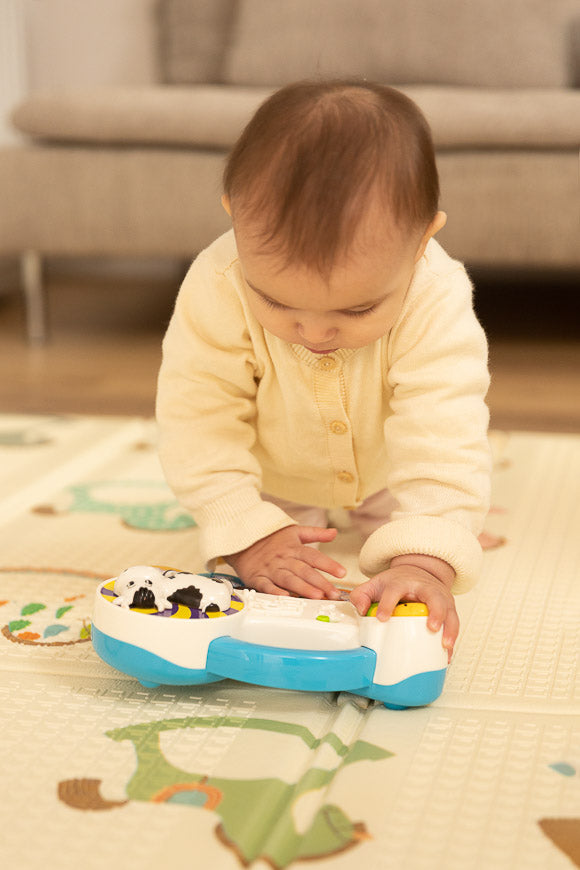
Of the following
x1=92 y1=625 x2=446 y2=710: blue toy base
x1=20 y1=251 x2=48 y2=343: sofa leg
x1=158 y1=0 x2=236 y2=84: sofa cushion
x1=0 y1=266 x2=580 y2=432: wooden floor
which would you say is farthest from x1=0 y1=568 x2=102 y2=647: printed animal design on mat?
x1=158 y1=0 x2=236 y2=84: sofa cushion

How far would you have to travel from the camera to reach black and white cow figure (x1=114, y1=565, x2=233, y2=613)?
0.57 metres

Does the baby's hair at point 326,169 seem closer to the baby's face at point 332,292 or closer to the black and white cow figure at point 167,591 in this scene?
the baby's face at point 332,292

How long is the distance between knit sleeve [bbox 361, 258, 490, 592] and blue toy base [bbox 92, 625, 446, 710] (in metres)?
0.10

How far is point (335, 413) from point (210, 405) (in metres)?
0.09

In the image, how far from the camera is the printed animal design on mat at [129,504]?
887 mm

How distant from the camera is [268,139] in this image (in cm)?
58

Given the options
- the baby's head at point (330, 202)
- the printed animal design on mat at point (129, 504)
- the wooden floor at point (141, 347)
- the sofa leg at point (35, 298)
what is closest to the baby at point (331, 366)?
the baby's head at point (330, 202)

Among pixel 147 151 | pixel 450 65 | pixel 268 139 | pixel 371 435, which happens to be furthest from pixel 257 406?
pixel 450 65

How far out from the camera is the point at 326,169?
22.1 inches

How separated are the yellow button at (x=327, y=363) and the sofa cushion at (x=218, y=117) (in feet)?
3.04

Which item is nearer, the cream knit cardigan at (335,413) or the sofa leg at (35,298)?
the cream knit cardigan at (335,413)

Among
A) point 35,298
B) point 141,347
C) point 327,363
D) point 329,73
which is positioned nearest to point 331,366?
point 327,363

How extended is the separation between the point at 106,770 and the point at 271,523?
0.24 m

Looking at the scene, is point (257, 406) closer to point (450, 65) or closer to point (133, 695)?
point (133, 695)
